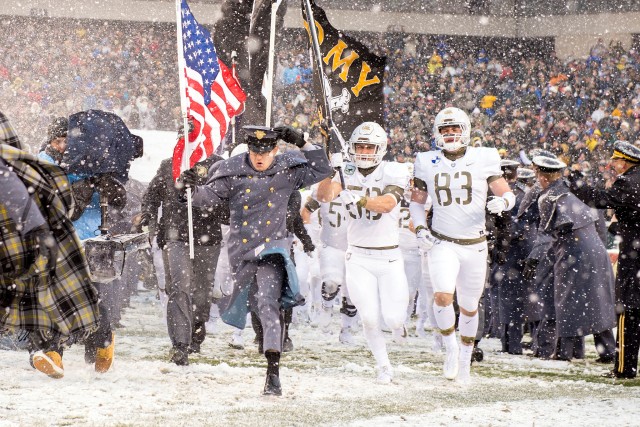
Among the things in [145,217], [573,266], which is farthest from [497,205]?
[145,217]

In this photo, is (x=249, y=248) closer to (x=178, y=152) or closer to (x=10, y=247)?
(x=178, y=152)

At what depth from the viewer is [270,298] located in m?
7.63

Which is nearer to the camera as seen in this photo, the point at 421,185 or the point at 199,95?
the point at 421,185

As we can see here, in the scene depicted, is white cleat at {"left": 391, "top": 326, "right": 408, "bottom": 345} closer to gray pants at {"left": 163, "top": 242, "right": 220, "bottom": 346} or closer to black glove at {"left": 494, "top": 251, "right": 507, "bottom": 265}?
black glove at {"left": 494, "top": 251, "right": 507, "bottom": 265}

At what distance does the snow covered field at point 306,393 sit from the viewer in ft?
21.2

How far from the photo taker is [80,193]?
26.0 ft

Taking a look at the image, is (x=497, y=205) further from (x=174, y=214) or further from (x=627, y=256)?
(x=174, y=214)

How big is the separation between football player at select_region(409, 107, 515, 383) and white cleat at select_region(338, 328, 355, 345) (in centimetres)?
266

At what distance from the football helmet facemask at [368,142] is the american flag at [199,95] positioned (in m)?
1.26

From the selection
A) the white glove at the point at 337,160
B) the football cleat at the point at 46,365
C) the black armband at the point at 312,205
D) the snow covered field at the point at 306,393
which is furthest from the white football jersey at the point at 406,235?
the football cleat at the point at 46,365

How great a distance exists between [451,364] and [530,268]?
7.71 ft

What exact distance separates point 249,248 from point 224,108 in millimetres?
2763

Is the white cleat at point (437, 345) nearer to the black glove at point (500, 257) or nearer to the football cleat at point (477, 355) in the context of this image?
the football cleat at point (477, 355)

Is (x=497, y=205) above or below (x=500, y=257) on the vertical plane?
above
